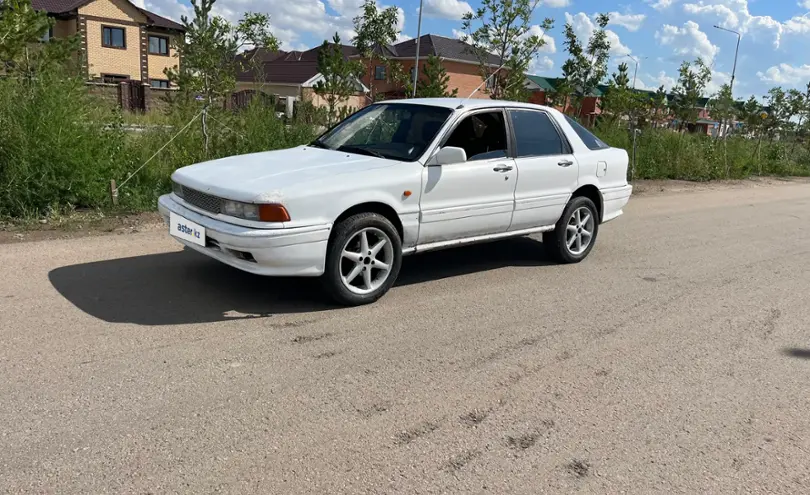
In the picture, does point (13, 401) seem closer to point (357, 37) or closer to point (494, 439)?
point (494, 439)

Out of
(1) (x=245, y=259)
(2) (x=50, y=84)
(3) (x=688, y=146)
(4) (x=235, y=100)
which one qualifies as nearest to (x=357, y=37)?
(3) (x=688, y=146)

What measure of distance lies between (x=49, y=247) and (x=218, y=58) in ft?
16.6

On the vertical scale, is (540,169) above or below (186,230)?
above

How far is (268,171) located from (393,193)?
0.99 metres

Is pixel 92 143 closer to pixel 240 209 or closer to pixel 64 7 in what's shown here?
pixel 240 209

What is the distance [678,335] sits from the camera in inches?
202

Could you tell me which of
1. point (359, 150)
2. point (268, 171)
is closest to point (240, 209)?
point (268, 171)

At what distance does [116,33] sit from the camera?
42.8 m

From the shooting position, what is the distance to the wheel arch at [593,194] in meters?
7.16

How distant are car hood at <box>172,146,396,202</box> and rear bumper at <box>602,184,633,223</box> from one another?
3.00 meters

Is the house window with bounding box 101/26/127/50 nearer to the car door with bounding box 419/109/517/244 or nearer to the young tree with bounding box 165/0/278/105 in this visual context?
the young tree with bounding box 165/0/278/105

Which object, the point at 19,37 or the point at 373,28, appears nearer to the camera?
the point at 19,37

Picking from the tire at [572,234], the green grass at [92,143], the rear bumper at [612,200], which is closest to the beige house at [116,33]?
the green grass at [92,143]

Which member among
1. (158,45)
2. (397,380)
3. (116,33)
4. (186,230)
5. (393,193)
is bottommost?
(397,380)
